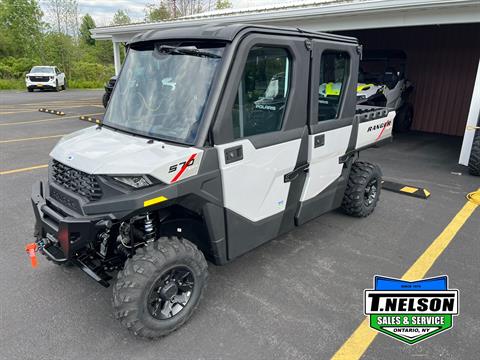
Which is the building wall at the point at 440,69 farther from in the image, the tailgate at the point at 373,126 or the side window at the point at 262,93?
the side window at the point at 262,93

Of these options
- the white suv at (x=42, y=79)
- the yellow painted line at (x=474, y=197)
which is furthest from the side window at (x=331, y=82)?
the white suv at (x=42, y=79)

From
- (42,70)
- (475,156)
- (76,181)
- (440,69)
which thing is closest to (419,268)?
(76,181)

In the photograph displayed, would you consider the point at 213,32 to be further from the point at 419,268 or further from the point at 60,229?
the point at 419,268

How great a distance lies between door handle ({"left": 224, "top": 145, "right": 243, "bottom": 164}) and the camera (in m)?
2.81

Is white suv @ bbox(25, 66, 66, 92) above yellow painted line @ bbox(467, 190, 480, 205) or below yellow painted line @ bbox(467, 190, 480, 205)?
above

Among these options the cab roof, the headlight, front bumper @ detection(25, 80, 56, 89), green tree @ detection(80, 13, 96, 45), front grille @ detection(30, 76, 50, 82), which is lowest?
front bumper @ detection(25, 80, 56, 89)

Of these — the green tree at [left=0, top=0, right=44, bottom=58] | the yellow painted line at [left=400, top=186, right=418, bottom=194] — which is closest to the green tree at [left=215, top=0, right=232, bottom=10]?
the green tree at [left=0, top=0, right=44, bottom=58]

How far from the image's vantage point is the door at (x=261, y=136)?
2820mm

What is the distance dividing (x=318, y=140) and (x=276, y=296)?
1530 millimetres

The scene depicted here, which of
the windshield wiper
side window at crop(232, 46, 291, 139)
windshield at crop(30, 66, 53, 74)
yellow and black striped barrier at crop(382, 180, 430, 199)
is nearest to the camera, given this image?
the windshield wiper

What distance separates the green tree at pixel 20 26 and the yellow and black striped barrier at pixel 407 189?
36.4 metres

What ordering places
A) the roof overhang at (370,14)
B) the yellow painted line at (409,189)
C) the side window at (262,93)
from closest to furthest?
the side window at (262,93)
the yellow painted line at (409,189)
the roof overhang at (370,14)

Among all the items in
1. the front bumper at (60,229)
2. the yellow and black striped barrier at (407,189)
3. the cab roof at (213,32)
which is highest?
the cab roof at (213,32)

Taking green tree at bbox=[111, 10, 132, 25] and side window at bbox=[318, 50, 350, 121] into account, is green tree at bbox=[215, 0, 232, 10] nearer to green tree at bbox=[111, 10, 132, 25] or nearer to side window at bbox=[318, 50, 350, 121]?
green tree at bbox=[111, 10, 132, 25]
